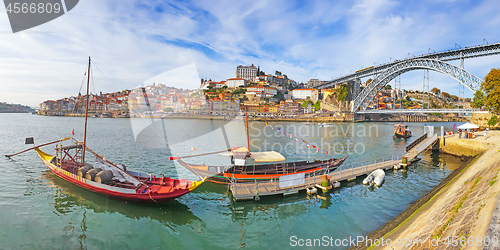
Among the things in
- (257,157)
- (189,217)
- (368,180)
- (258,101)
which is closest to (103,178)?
(189,217)

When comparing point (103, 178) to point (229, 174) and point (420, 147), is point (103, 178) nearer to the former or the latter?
point (229, 174)

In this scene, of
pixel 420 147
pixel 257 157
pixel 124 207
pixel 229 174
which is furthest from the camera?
pixel 420 147

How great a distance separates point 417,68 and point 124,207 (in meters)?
59.3

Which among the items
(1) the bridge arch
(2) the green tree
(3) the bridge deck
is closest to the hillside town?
(1) the bridge arch

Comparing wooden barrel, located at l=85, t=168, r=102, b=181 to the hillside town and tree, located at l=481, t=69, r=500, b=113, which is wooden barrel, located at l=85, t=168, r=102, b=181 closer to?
tree, located at l=481, t=69, r=500, b=113

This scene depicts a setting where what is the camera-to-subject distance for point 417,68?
48906mm

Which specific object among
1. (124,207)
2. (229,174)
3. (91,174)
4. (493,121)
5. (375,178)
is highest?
(493,121)

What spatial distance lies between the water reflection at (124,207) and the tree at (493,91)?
32.7 meters

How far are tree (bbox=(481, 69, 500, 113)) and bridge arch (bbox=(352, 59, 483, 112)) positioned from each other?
8.13m

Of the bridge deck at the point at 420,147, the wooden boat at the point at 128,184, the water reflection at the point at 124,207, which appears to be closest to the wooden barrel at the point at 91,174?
the wooden boat at the point at 128,184

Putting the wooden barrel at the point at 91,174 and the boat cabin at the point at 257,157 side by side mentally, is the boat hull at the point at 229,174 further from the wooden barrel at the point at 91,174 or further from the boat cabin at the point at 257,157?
the wooden barrel at the point at 91,174

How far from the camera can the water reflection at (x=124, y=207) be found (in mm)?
8414

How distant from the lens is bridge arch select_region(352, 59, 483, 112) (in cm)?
3544

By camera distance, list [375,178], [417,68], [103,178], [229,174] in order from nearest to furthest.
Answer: [103,178] → [229,174] → [375,178] → [417,68]
